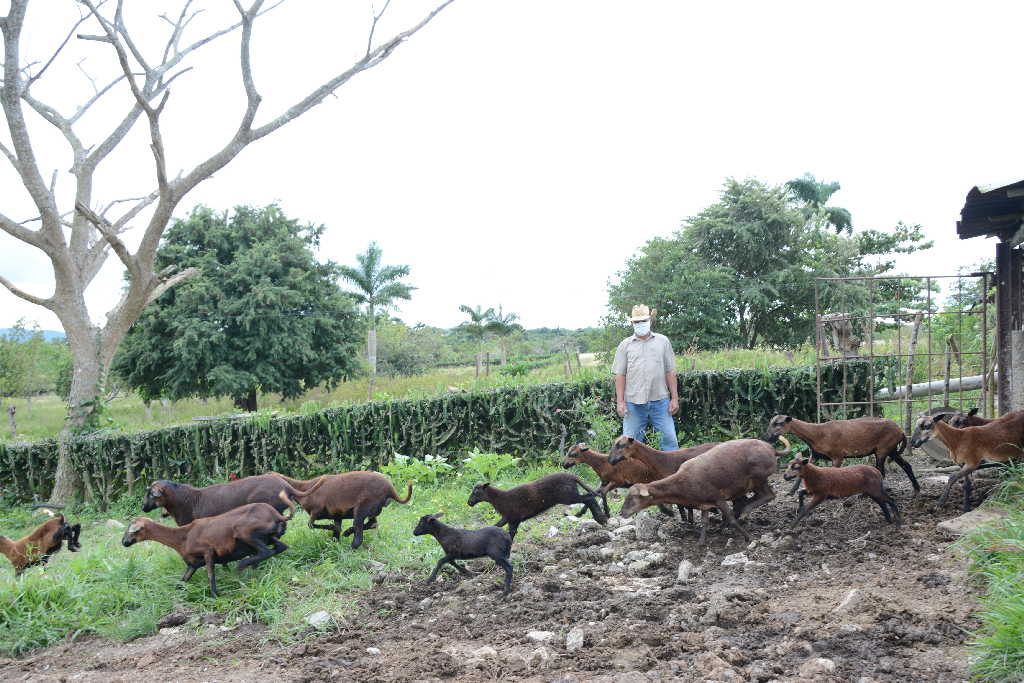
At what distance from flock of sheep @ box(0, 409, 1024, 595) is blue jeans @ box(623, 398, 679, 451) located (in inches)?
53.4

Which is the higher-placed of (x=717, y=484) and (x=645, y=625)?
(x=717, y=484)

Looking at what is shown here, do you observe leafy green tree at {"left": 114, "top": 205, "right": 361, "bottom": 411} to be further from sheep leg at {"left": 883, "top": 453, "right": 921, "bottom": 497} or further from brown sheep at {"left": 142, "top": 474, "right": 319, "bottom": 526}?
sheep leg at {"left": 883, "top": 453, "right": 921, "bottom": 497}

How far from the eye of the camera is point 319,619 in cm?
589

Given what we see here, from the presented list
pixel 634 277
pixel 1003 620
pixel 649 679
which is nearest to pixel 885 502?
pixel 1003 620

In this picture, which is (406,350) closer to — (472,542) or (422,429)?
(422,429)

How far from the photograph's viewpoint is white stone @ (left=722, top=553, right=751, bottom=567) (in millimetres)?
6420

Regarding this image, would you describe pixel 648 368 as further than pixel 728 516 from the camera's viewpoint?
Yes

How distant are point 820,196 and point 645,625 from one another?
50884mm

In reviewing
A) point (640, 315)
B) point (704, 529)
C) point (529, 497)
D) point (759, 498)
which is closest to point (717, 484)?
point (704, 529)

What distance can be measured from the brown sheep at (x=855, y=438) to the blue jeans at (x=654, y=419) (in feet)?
4.88

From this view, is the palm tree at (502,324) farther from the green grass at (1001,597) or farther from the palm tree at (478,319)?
the green grass at (1001,597)

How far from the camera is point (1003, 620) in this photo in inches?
165

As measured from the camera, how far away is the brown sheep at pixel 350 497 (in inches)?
276

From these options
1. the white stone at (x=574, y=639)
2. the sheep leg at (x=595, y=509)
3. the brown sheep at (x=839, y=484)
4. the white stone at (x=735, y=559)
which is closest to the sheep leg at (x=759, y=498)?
the brown sheep at (x=839, y=484)
